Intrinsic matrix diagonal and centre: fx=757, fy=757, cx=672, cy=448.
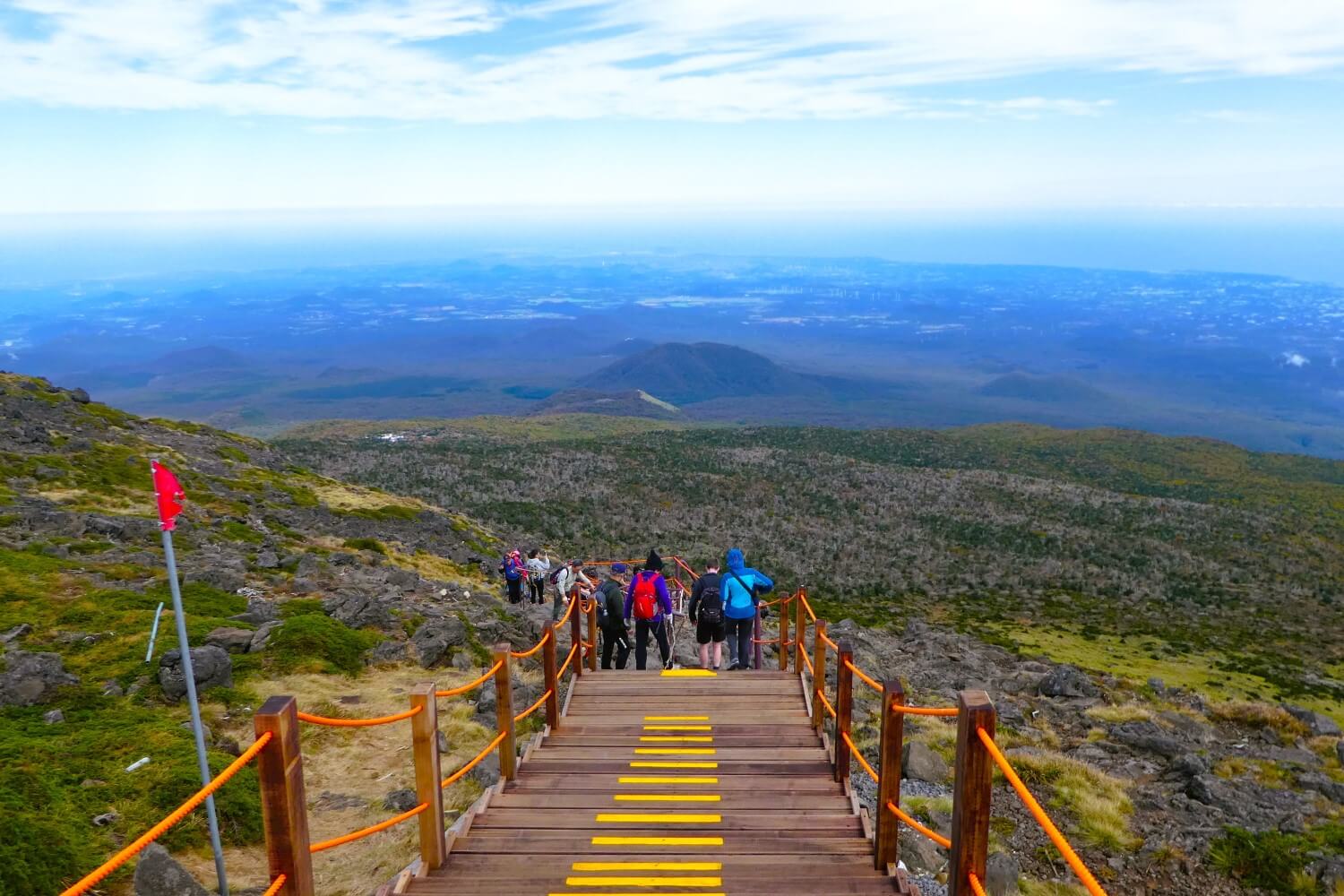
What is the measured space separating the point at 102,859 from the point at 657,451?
186 ft

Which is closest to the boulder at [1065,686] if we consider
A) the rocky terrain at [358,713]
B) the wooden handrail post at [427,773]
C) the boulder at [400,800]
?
the rocky terrain at [358,713]

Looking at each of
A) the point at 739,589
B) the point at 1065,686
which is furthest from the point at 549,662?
the point at 1065,686

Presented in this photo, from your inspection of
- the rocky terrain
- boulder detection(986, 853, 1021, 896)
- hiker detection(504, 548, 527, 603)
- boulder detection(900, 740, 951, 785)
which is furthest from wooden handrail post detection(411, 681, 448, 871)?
hiker detection(504, 548, 527, 603)

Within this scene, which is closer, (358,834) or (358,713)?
(358,834)

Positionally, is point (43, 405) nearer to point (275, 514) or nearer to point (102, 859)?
point (275, 514)

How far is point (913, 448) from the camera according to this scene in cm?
7644

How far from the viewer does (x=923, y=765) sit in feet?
33.8

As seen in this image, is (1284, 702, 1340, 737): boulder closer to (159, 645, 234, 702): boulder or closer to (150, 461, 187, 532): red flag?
(150, 461, 187, 532): red flag

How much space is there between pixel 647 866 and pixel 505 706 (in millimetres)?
2189

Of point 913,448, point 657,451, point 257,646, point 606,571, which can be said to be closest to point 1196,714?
point 257,646

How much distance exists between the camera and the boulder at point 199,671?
1041 cm

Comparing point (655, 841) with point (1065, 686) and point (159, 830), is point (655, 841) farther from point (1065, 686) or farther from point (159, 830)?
point (1065, 686)

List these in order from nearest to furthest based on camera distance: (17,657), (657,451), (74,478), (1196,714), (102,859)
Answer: (102,859)
(17,657)
(1196,714)
(74,478)
(657,451)

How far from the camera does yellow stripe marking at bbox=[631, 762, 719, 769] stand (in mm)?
7801
